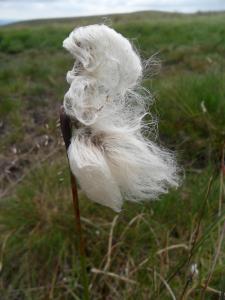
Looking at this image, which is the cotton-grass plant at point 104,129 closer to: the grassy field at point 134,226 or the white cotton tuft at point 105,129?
the white cotton tuft at point 105,129

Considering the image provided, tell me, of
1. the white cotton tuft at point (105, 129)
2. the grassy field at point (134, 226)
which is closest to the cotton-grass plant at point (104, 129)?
the white cotton tuft at point (105, 129)

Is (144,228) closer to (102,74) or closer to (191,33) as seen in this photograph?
(102,74)

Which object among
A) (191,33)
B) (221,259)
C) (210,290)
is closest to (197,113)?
(221,259)

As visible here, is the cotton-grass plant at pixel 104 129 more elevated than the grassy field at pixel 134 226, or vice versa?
the cotton-grass plant at pixel 104 129

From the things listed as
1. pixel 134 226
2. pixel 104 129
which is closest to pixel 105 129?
pixel 104 129

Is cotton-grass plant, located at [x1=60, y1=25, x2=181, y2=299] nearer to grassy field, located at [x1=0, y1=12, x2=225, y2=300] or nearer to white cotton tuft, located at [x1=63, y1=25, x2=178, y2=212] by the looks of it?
white cotton tuft, located at [x1=63, y1=25, x2=178, y2=212]

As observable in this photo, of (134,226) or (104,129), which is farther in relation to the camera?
(134,226)

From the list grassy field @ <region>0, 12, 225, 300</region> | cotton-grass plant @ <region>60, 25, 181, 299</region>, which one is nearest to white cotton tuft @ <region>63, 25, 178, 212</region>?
cotton-grass plant @ <region>60, 25, 181, 299</region>

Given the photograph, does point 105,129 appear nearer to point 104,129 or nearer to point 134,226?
point 104,129
